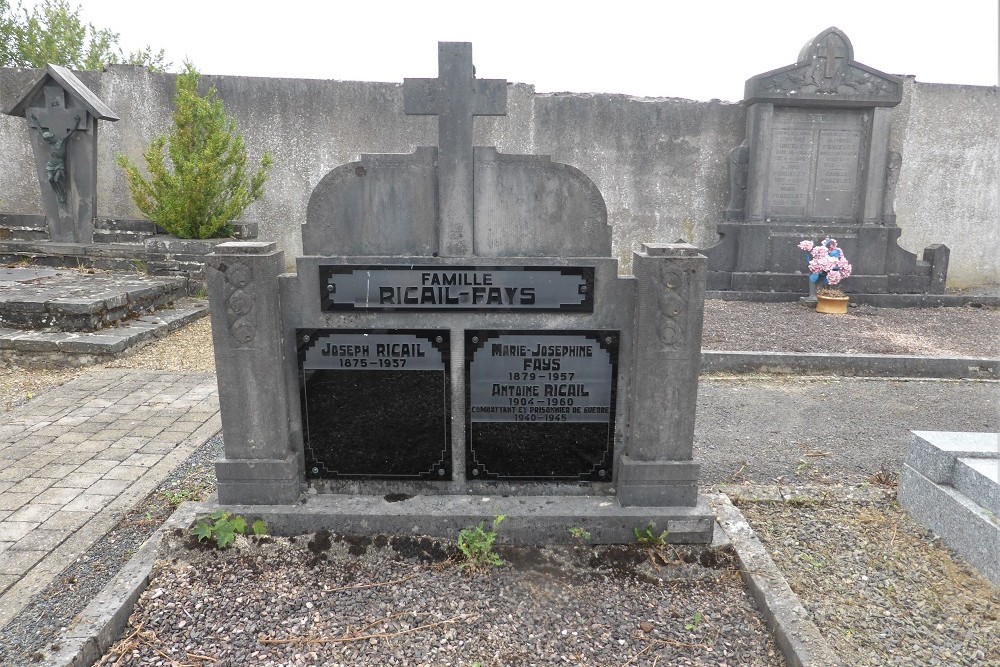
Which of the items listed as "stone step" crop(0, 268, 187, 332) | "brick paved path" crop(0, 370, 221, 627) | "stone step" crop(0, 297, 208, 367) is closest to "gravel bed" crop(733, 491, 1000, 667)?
"brick paved path" crop(0, 370, 221, 627)

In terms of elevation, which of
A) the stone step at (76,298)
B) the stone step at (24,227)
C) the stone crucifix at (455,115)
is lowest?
the stone step at (76,298)

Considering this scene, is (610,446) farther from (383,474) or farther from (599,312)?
(383,474)

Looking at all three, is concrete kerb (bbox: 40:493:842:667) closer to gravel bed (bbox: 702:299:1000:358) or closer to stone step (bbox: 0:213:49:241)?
gravel bed (bbox: 702:299:1000:358)

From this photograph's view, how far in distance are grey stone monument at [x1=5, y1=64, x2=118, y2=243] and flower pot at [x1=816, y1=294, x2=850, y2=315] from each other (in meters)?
10.0

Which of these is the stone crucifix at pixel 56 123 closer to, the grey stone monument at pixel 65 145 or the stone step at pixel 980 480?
the grey stone monument at pixel 65 145

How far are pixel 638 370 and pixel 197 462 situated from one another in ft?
9.34

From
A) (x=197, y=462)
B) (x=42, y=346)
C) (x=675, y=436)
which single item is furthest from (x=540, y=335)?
(x=42, y=346)

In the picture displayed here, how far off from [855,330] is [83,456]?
768 centimetres

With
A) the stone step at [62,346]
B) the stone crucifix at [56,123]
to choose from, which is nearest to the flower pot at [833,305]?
the stone step at [62,346]

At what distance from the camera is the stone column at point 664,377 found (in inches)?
108

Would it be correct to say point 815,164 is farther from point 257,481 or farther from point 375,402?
point 257,481

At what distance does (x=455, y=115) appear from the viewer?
281 cm

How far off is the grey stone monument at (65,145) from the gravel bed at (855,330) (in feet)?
27.7

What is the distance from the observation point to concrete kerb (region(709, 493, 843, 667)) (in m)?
2.23
